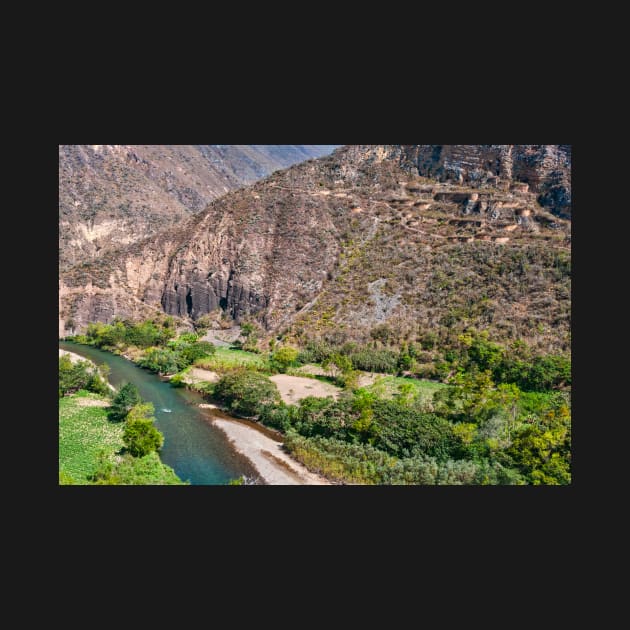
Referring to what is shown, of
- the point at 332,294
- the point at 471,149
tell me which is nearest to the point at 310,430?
the point at 332,294

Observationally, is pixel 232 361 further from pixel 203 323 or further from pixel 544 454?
pixel 544 454

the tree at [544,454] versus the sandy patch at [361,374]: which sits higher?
the sandy patch at [361,374]

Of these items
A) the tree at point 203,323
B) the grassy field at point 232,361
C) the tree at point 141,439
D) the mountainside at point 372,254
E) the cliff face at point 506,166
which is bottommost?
the tree at point 141,439

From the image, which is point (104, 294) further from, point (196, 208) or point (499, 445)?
point (196, 208)

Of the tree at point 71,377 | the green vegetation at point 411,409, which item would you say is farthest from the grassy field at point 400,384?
the tree at point 71,377

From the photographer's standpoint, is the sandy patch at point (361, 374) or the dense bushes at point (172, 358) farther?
the dense bushes at point (172, 358)

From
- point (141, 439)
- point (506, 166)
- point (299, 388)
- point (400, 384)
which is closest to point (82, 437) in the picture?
point (141, 439)

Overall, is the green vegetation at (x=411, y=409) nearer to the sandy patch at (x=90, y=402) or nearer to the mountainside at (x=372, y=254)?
the sandy patch at (x=90, y=402)
